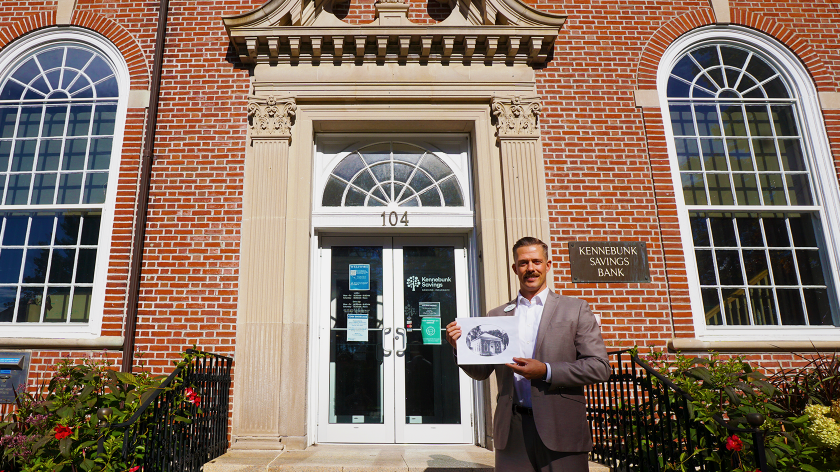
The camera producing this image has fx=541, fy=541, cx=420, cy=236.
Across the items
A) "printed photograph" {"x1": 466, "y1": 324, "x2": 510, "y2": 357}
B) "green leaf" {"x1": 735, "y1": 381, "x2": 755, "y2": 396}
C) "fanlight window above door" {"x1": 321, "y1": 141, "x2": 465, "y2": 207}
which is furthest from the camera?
"fanlight window above door" {"x1": 321, "y1": 141, "x2": 465, "y2": 207}

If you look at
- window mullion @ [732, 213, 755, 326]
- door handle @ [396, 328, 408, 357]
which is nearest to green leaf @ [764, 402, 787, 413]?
window mullion @ [732, 213, 755, 326]

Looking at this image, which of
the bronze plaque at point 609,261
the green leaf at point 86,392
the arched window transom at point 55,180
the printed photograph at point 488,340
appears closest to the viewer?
the printed photograph at point 488,340

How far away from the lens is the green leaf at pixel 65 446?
13.1 feet

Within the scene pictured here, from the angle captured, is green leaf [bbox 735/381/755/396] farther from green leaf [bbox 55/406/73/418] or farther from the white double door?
green leaf [bbox 55/406/73/418]

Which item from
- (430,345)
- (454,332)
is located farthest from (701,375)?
(430,345)

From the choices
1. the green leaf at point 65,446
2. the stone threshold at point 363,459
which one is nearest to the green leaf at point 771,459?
the stone threshold at point 363,459

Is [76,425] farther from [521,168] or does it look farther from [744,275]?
[744,275]

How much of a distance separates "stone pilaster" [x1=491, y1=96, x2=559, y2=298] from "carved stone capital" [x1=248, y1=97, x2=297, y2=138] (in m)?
2.34

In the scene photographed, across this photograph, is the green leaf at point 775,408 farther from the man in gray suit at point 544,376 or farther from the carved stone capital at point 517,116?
the carved stone capital at point 517,116

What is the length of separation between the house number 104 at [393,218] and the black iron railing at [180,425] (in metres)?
2.31

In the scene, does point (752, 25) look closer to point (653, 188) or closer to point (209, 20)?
point (653, 188)

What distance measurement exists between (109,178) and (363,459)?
13.7ft

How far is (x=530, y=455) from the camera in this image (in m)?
3.01

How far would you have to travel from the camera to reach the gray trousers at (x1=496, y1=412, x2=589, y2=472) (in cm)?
292
